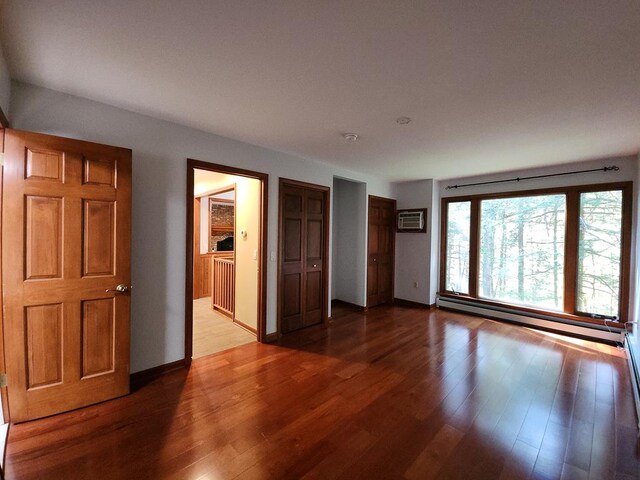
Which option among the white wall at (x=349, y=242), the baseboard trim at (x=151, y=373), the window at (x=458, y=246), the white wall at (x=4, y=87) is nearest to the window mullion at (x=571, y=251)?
the window at (x=458, y=246)

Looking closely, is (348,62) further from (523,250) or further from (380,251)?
(523,250)

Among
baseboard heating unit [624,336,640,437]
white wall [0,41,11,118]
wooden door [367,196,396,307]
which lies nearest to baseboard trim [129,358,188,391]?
white wall [0,41,11,118]

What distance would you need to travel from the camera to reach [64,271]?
6.32ft

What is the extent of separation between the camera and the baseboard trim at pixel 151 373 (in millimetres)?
2359

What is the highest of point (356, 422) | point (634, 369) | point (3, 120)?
point (3, 120)

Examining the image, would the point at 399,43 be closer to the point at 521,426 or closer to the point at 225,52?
the point at 225,52

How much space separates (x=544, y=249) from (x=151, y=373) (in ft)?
17.4

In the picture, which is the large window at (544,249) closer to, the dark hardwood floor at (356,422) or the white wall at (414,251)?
the white wall at (414,251)

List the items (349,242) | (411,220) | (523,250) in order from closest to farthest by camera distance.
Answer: (523,250)
(349,242)
(411,220)

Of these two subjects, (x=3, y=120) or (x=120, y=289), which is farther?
(x=120, y=289)

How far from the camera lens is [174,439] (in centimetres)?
174

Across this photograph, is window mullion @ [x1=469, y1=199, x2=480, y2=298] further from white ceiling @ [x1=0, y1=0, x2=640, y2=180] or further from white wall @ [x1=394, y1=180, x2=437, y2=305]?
white ceiling @ [x1=0, y1=0, x2=640, y2=180]

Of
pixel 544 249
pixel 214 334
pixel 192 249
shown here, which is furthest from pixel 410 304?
pixel 192 249

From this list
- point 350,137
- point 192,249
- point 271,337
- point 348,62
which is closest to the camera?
point 348,62
